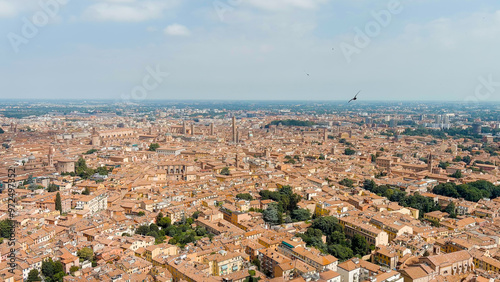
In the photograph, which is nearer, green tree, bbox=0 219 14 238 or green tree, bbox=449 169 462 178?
green tree, bbox=0 219 14 238

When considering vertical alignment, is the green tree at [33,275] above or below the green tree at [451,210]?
above

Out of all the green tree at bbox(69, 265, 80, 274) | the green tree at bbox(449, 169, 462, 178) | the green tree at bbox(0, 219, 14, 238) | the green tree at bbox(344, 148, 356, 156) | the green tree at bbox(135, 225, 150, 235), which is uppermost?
the green tree at bbox(0, 219, 14, 238)

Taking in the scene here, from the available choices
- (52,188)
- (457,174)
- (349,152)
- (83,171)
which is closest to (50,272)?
(52,188)

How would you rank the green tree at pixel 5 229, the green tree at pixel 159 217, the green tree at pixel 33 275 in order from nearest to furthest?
the green tree at pixel 33 275
the green tree at pixel 5 229
the green tree at pixel 159 217

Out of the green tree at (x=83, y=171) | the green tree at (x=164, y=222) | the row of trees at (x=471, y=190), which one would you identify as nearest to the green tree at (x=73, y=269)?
the green tree at (x=164, y=222)

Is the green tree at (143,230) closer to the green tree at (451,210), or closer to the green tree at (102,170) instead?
the green tree at (102,170)

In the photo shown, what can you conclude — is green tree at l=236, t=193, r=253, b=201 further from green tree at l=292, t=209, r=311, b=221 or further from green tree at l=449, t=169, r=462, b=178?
Answer: green tree at l=449, t=169, r=462, b=178

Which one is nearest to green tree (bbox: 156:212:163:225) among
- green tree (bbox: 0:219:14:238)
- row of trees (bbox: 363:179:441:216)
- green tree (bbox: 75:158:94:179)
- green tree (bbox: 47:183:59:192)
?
green tree (bbox: 0:219:14:238)
